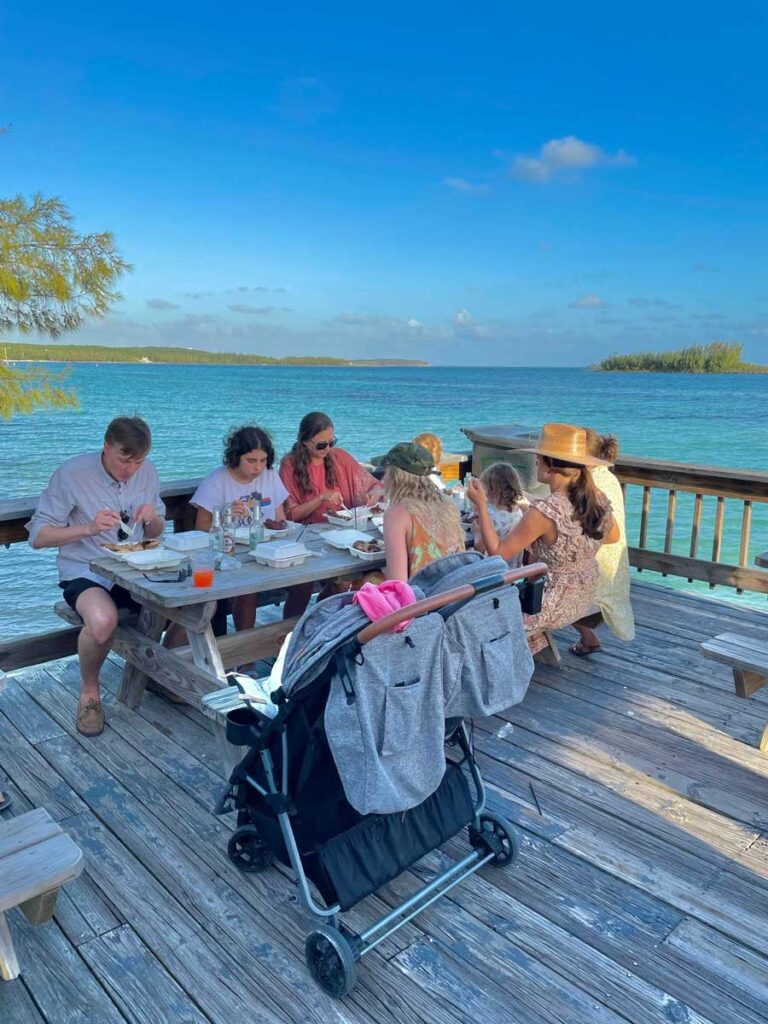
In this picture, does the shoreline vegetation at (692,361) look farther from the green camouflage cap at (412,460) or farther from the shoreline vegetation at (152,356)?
the green camouflage cap at (412,460)

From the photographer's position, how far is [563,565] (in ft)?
10.8

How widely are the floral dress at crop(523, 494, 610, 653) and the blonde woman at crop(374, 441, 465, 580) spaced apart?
→ 0.60 m

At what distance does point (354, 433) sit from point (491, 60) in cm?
1751

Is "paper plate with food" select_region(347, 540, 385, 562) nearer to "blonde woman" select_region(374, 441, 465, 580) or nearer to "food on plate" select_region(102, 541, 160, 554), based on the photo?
"blonde woman" select_region(374, 441, 465, 580)

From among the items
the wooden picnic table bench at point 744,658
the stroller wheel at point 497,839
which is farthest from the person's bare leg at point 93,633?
the wooden picnic table bench at point 744,658

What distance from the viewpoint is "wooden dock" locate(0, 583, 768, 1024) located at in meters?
1.69

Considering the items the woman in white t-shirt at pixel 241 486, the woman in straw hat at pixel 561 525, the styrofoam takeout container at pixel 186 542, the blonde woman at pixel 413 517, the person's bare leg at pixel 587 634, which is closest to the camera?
the blonde woman at pixel 413 517

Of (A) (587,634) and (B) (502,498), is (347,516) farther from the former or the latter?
(A) (587,634)

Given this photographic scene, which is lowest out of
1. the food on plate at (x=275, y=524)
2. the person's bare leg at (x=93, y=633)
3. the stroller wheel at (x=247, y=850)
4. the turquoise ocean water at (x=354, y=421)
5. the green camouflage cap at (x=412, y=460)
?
the turquoise ocean water at (x=354, y=421)

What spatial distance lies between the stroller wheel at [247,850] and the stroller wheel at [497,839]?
2.09ft

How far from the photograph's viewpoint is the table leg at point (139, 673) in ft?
10.4

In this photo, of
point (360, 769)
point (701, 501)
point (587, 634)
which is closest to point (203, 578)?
point (360, 769)

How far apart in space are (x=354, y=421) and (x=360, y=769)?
3535cm

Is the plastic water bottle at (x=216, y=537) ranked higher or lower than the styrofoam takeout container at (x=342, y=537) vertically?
higher
